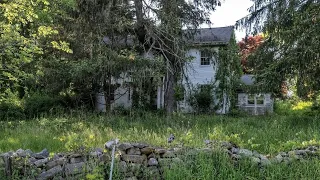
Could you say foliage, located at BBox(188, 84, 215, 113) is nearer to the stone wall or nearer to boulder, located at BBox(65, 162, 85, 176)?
the stone wall

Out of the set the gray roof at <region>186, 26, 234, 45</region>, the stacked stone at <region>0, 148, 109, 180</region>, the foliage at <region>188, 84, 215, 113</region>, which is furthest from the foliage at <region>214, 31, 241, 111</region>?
the stacked stone at <region>0, 148, 109, 180</region>

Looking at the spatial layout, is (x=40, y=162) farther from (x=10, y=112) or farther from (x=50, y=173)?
(x=10, y=112)

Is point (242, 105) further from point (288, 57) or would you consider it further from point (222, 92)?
point (288, 57)

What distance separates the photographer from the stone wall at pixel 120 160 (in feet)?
14.1

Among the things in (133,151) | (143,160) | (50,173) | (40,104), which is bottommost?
(40,104)

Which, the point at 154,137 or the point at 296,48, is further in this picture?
the point at 296,48

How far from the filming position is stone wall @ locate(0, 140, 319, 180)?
4301mm

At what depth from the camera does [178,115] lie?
11.6m

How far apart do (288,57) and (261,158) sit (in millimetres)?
6828

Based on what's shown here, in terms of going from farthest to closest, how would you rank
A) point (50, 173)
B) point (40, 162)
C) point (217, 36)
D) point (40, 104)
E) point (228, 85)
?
point (217, 36), point (228, 85), point (40, 104), point (40, 162), point (50, 173)

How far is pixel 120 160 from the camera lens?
4.46 meters

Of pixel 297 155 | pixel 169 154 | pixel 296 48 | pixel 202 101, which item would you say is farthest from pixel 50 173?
pixel 202 101

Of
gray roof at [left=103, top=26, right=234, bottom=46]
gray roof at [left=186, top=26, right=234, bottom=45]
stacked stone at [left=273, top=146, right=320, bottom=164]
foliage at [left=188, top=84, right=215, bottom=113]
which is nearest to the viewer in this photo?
stacked stone at [left=273, top=146, right=320, bottom=164]

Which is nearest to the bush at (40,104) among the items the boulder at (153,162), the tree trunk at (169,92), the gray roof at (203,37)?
the gray roof at (203,37)
